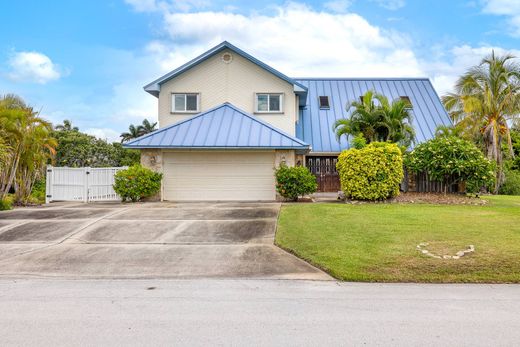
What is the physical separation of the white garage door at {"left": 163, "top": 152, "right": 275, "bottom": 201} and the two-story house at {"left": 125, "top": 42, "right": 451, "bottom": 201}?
0.15ft

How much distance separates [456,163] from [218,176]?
979 centimetres

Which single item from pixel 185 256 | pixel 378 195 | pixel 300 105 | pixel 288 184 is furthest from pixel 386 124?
pixel 185 256

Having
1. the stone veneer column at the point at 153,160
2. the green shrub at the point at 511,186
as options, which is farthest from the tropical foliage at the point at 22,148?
the green shrub at the point at 511,186

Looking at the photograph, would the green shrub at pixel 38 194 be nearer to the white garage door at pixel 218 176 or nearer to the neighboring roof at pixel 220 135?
the neighboring roof at pixel 220 135

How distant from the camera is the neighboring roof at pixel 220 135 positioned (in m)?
17.7

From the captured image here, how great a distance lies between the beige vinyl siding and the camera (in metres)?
21.5

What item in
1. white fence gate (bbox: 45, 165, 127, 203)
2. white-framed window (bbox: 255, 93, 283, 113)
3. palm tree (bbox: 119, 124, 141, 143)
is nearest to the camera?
white fence gate (bbox: 45, 165, 127, 203)

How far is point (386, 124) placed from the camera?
18.0 m

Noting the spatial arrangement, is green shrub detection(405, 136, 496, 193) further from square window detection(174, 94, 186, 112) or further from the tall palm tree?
square window detection(174, 94, 186, 112)

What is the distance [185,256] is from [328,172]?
1604cm

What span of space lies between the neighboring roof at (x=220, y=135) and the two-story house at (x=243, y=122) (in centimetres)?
4

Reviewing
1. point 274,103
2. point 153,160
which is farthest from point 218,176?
point 274,103

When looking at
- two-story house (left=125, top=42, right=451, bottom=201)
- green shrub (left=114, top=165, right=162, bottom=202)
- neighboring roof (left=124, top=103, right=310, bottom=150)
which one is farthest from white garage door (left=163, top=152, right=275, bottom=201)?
green shrub (left=114, top=165, right=162, bottom=202)

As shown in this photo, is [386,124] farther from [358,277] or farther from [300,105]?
[358,277]
